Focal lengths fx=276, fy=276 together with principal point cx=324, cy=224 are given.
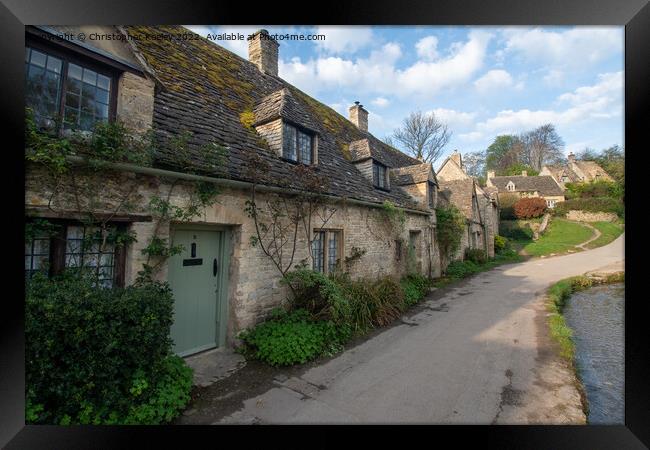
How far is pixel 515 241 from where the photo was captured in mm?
29172

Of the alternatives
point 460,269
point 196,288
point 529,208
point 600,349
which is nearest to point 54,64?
point 196,288

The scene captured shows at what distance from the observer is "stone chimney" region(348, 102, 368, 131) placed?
15.9 metres

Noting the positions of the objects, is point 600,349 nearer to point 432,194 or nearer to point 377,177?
point 377,177

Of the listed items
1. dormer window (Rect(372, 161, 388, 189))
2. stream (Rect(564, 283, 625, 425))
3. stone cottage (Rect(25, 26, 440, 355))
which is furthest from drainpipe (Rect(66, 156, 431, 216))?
stream (Rect(564, 283, 625, 425))

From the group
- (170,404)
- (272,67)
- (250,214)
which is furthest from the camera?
(272,67)

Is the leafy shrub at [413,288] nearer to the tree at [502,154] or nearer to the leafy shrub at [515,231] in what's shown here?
the leafy shrub at [515,231]

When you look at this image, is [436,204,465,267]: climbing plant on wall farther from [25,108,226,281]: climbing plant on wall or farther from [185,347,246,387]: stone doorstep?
[25,108,226,281]: climbing plant on wall

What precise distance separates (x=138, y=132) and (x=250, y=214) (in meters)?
2.24

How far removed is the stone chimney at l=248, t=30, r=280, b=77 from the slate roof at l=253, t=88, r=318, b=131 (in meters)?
4.02

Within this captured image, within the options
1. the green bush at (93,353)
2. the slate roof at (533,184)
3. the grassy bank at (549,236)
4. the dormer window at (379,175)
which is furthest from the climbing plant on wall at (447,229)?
the slate roof at (533,184)

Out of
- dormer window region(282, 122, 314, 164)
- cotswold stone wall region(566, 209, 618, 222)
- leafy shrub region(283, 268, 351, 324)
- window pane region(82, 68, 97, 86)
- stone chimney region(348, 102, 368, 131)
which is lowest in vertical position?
leafy shrub region(283, 268, 351, 324)

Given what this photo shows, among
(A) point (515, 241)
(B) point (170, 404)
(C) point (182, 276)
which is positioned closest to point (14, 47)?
(C) point (182, 276)

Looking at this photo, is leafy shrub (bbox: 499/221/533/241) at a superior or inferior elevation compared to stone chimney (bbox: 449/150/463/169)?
inferior
